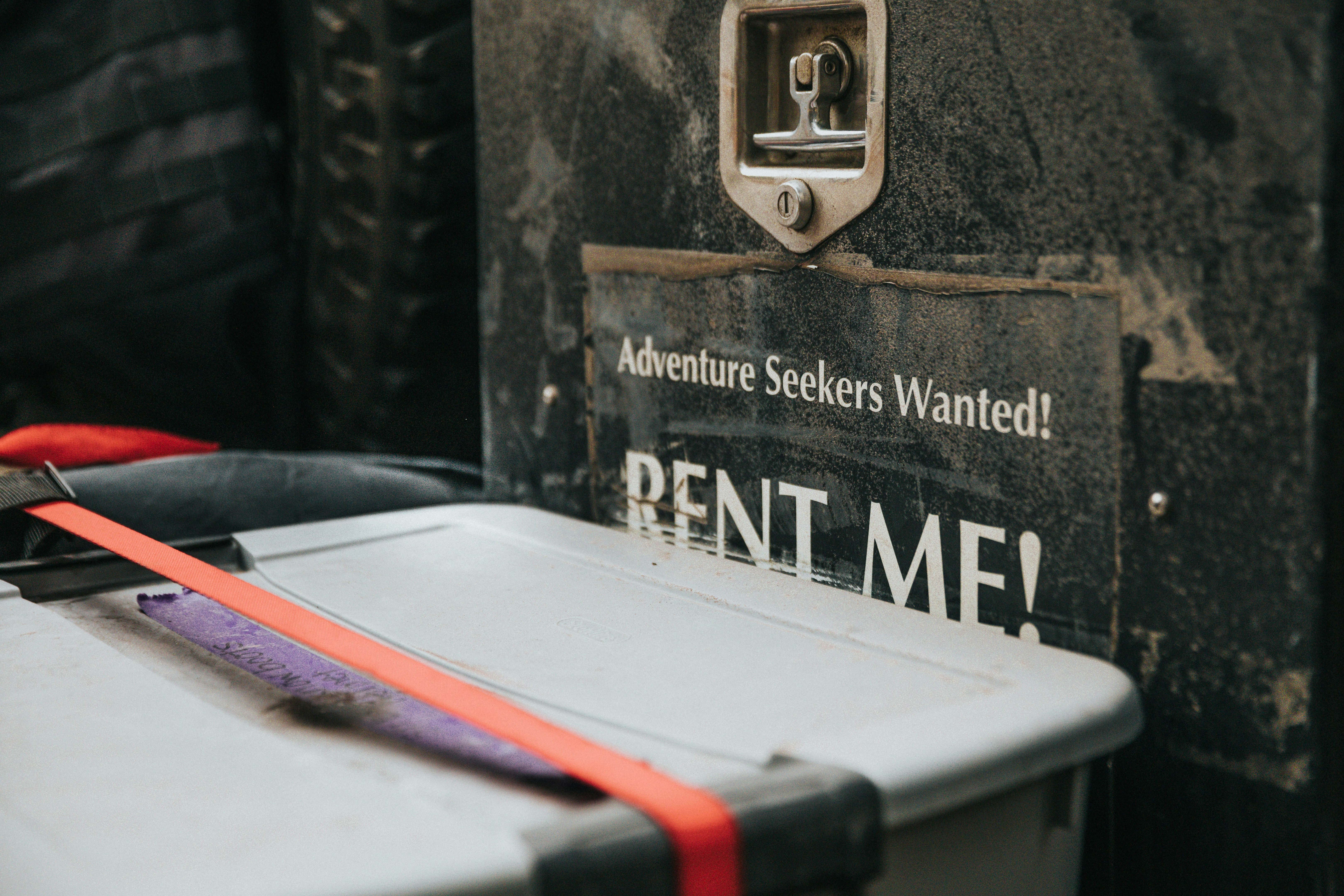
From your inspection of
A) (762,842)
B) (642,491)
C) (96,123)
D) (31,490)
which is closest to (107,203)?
(96,123)

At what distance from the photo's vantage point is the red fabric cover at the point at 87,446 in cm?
113

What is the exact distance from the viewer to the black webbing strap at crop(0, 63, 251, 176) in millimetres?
1529

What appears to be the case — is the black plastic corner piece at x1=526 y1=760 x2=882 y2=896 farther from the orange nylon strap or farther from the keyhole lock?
the keyhole lock

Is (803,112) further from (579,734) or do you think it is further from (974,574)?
(579,734)

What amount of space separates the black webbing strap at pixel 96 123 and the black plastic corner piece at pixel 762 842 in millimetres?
1239

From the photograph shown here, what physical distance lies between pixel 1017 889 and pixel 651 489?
0.44m

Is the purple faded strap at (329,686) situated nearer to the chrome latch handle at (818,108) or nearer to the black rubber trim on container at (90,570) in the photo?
the black rubber trim on container at (90,570)

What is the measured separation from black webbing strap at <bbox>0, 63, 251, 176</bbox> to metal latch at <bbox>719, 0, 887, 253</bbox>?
0.88 m

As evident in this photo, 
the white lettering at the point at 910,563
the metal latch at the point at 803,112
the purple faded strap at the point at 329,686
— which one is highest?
the metal latch at the point at 803,112

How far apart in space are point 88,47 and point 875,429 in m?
1.13

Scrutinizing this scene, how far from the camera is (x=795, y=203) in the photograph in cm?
85

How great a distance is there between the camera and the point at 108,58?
154 cm

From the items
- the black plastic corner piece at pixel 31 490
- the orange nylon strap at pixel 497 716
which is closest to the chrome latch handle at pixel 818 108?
the orange nylon strap at pixel 497 716

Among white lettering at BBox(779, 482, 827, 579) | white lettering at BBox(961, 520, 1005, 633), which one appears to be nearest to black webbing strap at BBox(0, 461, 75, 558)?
white lettering at BBox(779, 482, 827, 579)
